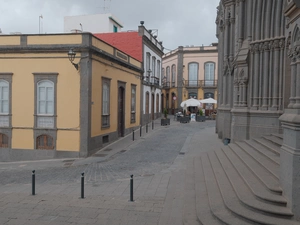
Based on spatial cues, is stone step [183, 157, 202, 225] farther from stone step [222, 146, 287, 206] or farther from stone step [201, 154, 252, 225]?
stone step [222, 146, 287, 206]

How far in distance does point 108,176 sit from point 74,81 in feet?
18.4

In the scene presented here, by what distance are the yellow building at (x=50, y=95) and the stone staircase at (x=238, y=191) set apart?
6254mm

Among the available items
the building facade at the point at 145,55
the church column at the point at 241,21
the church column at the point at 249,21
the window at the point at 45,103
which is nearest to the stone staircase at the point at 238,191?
the church column at the point at 249,21

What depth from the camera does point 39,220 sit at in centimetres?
585

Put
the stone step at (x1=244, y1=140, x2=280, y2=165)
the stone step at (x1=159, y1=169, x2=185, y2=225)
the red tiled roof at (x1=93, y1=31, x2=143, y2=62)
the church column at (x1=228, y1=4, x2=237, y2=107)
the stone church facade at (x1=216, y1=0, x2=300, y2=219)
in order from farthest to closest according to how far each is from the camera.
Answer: the red tiled roof at (x1=93, y1=31, x2=143, y2=62), the church column at (x1=228, y1=4, x2=237, y2=107), the stone church facade at (x1=216, y1=0, x2=300, y2=219), the stone step at (x1=244, y1=140, x2=280, y2=165), the stone step at (x1=159, y1=169, x2=185, y2=225)

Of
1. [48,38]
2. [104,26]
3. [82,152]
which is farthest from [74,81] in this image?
[104,26]

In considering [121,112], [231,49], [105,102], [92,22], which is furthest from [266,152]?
[92,22]

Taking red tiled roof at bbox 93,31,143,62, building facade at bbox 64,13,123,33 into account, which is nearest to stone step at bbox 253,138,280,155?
red tiled roof at bbox 93,31,143,62

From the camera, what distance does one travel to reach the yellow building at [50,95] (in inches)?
517

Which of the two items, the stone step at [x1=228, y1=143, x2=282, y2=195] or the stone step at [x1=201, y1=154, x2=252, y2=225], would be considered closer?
the stone step at [x1=201, y1=154, x2=252, y2=225]

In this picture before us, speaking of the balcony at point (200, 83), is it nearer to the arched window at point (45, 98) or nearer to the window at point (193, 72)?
the window at point (193, 72)

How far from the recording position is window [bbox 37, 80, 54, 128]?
13.5 metres

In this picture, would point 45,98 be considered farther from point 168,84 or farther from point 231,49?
point 168,84

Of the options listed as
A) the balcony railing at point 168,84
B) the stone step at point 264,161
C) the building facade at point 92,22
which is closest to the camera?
the stone step at point 264,161
